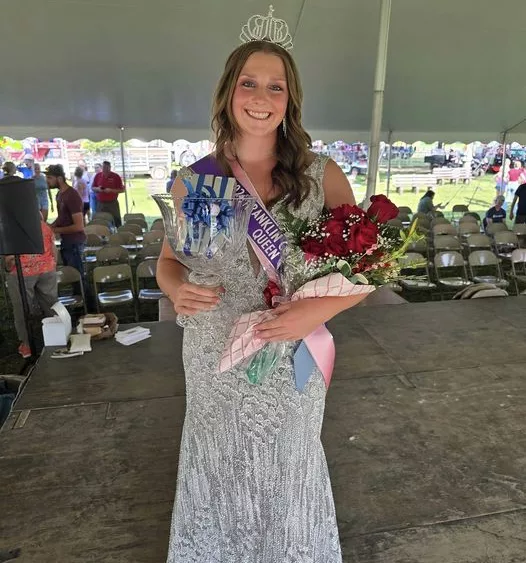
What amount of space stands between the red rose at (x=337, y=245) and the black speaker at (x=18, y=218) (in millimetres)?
3007

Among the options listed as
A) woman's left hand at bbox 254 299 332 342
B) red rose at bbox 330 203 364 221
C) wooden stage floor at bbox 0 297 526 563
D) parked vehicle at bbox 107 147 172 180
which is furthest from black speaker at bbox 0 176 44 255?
parked vehicle at bbox 107 147 172 180

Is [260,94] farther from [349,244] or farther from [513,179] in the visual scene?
[513,179]

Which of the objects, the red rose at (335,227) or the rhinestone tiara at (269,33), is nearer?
the red rose at (335,227)

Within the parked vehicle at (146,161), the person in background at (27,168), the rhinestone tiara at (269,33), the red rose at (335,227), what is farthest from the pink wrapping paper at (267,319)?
the parked vehicle at (146,161)

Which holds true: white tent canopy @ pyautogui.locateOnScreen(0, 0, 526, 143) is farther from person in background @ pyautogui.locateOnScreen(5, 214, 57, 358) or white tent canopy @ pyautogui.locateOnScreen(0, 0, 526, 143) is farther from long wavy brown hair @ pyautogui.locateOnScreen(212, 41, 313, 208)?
long wavy brown hair @ pyautogui.locateOnScreen(212, 41, 313, 208)

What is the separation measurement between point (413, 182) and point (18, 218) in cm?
1467

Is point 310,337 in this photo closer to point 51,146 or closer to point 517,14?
point 517,14

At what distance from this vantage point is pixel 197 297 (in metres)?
1.19

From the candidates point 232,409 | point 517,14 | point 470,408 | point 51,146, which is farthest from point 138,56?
point 51,146

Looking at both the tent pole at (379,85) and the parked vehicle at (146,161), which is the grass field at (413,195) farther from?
the tent pole at (379,85)

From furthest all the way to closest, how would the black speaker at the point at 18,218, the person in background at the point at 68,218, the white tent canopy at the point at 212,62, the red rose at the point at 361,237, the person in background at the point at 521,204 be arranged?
the person in background at the point at 521,204 < the white tent canopy at the point at 212,62 < the person in background at the point at 68,218 < the black speaker at the point at 18,218 < the red rose at the point at 361,237

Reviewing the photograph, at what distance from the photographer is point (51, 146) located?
15.3 metres

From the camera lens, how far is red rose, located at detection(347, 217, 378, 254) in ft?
3.48

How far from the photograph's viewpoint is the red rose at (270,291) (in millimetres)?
1242
